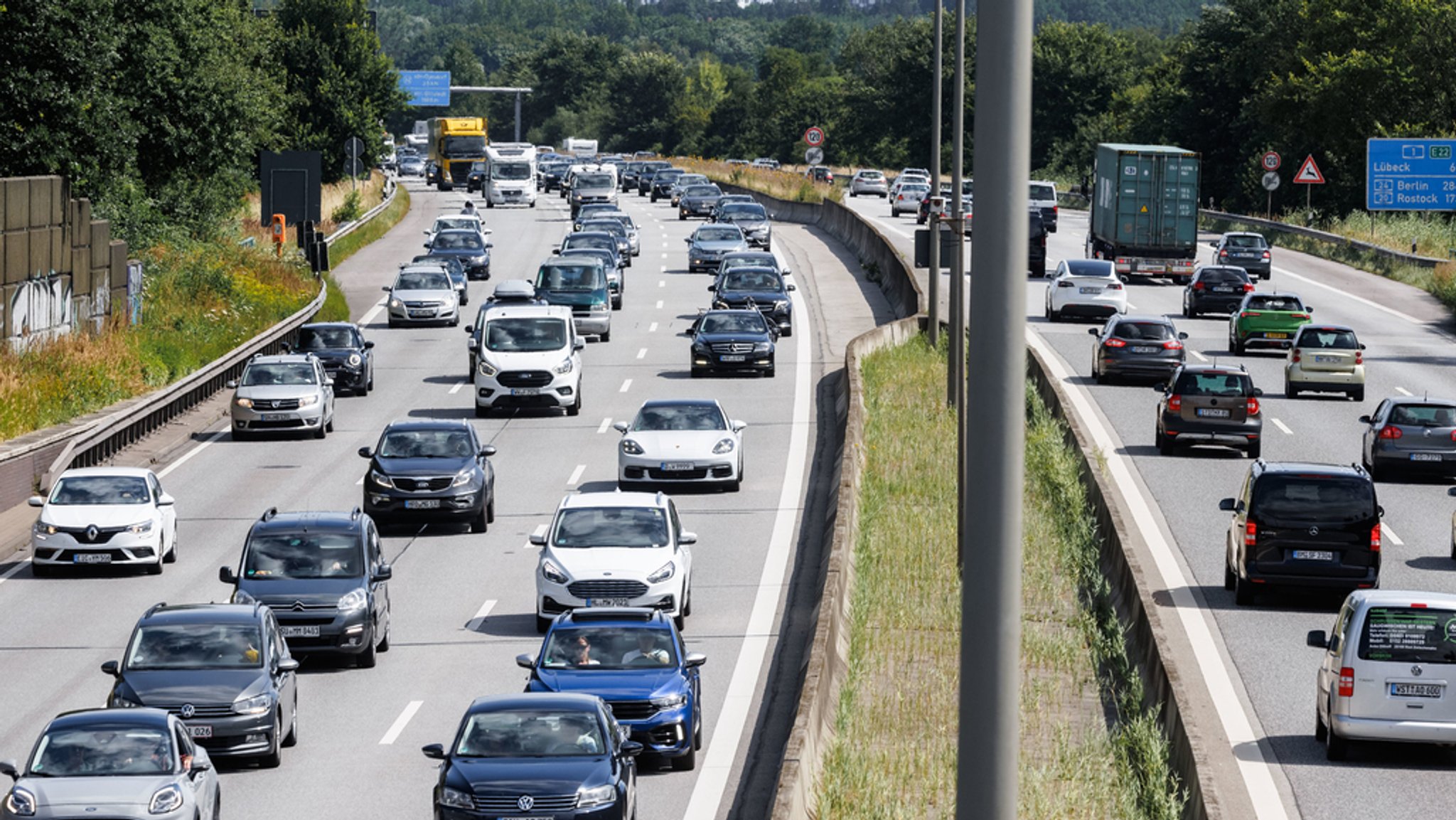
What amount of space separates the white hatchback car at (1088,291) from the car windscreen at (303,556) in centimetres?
3465

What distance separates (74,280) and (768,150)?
136 m

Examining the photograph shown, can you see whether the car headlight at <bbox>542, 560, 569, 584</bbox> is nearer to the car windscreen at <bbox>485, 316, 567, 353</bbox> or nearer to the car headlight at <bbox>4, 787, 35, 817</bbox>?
the car headlight at <bbox>4, 787, 35, 817</bbox>

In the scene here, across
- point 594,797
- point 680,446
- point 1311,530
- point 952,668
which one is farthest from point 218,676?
point 680,446

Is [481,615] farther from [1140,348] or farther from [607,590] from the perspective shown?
[1140,348]

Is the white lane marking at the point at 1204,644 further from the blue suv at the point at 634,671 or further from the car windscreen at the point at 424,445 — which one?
the car windscreen at the point at 424,445

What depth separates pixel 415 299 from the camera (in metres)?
55.1

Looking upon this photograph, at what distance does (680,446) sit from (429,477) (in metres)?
4.73

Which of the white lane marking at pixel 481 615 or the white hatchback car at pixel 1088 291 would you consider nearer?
the white lane marking at pixel 481 615

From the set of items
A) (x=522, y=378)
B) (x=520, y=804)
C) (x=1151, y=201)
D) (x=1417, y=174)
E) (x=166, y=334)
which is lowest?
(x=520, y=804)

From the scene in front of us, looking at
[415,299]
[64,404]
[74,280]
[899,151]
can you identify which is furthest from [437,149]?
[64,404]

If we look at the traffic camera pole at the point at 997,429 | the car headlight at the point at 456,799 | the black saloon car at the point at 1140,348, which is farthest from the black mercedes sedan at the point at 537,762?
the black saloon car at the point at 1140,348

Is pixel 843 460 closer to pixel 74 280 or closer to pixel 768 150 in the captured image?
pixel 74 280

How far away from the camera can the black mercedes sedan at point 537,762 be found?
51.0 ft

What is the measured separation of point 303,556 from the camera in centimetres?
2339
